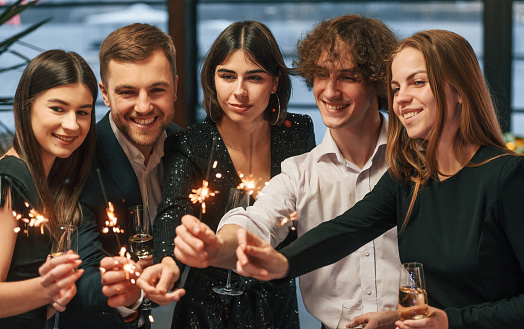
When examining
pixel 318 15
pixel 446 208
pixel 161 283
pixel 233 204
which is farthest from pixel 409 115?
pixel 318 15

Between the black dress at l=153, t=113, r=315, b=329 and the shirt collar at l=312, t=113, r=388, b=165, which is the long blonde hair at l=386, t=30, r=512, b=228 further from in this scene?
the black dress at l=153, t=113, r=315, b=329

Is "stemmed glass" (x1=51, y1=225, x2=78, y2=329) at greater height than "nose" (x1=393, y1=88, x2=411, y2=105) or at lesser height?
lesser

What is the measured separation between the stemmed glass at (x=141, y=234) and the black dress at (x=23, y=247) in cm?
29

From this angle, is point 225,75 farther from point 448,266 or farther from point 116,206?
point 448,266

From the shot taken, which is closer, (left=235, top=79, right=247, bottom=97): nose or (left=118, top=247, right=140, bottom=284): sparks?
(left=118, top=247, right=140, bottom=284): sparks

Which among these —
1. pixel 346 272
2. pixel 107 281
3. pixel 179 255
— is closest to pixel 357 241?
pixel 346 272

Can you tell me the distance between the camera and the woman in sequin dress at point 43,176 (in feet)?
5.62

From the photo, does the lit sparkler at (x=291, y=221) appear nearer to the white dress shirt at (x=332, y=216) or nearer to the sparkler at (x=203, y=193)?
the white dress shirt at (x=332, y=216)

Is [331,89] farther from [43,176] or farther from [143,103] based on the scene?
[43,176]

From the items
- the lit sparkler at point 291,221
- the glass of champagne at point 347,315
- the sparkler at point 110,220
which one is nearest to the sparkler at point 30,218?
the sparkler at point 110,220

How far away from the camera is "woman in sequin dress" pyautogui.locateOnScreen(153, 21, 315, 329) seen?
2.13m

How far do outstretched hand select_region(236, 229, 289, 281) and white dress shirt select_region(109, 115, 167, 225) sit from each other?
2.17ft

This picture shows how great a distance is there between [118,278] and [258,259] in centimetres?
39

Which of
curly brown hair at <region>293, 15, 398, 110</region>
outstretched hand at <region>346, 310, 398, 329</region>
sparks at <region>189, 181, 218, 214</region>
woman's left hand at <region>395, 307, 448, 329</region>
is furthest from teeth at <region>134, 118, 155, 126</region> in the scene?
woman's left hand at <region>395, 307, 448, 329</region>
